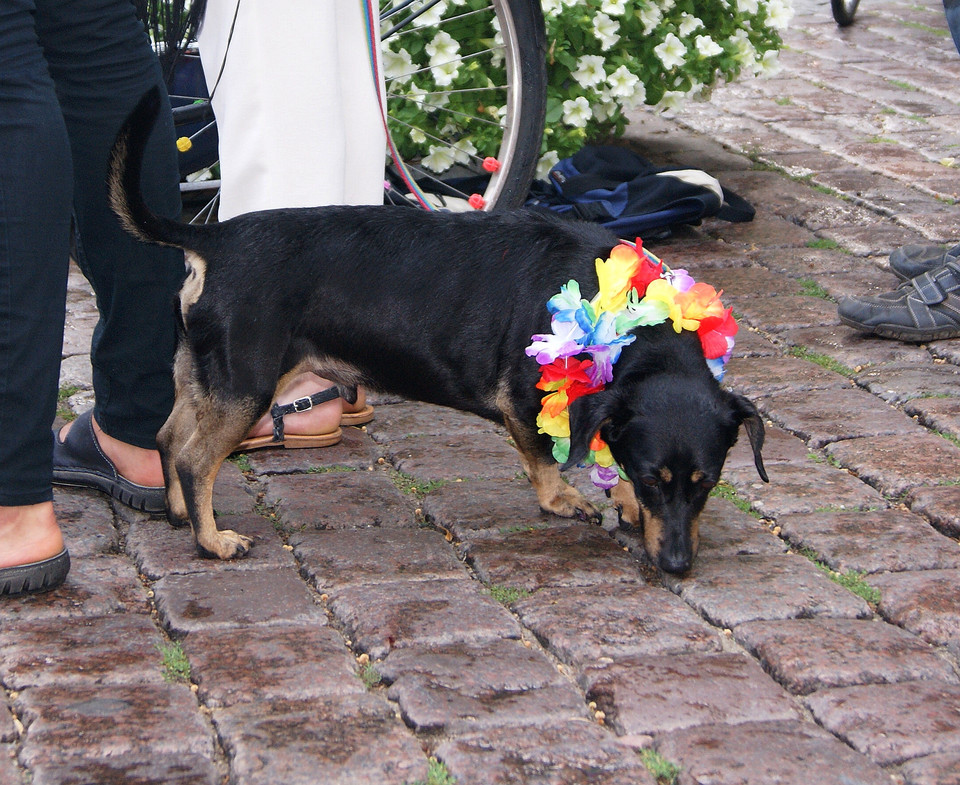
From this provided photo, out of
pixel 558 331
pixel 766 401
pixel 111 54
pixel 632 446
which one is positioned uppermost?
pixel 111 54

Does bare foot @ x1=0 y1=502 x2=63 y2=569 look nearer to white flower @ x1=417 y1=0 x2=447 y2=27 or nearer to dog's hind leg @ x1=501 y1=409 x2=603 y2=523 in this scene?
dog's hind leg @ x1=501 y1=409 x2=603 y2=523

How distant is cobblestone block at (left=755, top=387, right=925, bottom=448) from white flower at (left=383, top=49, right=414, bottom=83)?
2.24 m

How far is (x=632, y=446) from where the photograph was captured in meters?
2.87

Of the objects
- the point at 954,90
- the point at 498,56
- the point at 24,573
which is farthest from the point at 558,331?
the point at 954,90

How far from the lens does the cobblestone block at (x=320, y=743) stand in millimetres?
2096

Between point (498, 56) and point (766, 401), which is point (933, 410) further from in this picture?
point (498, 56)

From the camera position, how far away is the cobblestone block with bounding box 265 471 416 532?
3.18m

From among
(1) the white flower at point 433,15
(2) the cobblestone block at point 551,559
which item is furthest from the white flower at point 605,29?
(2) the cobblestone block at point 551,559

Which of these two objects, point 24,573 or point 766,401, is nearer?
point 24,573

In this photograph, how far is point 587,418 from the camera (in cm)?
284

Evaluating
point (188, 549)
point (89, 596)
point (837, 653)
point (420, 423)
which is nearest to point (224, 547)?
point (188, 549)

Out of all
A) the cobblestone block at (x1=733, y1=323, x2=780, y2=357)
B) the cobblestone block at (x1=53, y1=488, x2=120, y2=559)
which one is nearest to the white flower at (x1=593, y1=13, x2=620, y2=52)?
the cobblestone block at (x1=733, y1=323, x2=780, y2=357)

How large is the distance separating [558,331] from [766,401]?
1.25m

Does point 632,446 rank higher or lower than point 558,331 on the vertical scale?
lower
